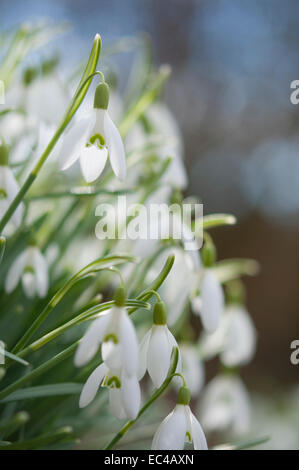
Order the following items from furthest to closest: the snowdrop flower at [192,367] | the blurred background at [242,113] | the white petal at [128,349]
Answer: the blurred background at [242,113], the snowdrop flower at [192,367], the white petal at [128,349]

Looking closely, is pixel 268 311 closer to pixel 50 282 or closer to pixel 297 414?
pixel 297 414

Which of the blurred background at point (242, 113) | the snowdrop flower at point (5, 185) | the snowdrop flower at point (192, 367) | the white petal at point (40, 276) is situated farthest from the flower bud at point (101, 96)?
the blurred background at point (242, 113)

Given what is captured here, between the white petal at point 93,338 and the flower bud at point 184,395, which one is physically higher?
the white petal at point 93,338

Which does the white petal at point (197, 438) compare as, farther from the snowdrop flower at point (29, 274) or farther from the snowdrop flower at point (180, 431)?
the snowdrop flower at point (29, 274)

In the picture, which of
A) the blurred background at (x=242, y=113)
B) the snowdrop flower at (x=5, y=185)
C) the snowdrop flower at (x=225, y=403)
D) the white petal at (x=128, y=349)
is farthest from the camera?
the blurred background at (x=242, y=113)

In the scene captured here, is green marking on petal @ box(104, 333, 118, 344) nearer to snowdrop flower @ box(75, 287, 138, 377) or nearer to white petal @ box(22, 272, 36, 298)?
snowdrop flower @ box(75, 287, 138, 377)

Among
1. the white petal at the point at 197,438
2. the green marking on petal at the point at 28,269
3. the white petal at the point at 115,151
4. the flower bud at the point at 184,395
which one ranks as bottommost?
the white petal at the point at 197,438
